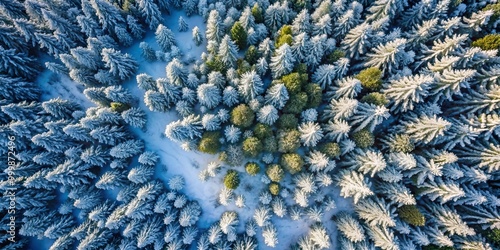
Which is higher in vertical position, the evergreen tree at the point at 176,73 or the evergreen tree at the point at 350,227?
the evergreen tree at the point at 176,73

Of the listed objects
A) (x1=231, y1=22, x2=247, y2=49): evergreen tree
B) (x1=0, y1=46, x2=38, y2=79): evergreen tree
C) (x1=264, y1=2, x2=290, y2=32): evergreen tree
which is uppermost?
(x1=0, y1=46, x2=38, y2=79): evergreen tree

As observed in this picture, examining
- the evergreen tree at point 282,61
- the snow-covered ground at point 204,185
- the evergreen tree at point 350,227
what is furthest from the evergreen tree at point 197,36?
the evergreen tree at point 350,227

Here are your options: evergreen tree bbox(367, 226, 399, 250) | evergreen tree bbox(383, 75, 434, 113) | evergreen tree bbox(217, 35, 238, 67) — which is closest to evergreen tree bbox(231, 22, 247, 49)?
evergreen tree bbox(217, 35, 238, 67)

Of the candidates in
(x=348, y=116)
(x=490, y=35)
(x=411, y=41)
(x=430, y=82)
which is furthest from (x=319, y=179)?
(x=490, y=35)

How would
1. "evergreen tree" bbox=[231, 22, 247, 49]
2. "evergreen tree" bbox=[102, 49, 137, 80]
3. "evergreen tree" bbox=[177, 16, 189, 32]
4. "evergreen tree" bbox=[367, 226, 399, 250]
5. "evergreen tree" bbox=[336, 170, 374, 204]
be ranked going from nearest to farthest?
"evergreen tree" bbox=[336, 170, 374, 204], "evergreen tree" bbox=[367, 226, 399, 250], "evergreen tree" bbox=[102, 49, 137, 80], "evergreen tree" bbox=[231, 22, 247, 49], "evergreen tree" bbox=[177, 16, 189, 32]

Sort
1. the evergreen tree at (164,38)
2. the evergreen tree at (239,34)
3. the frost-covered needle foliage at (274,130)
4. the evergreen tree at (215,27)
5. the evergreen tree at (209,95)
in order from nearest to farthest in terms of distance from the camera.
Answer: the frost-covered needle foliage at (274,130), the evergreen tree at (209,95), the evergreen tree at (239,34), the evergreen tree at (215,27), the evergreen tree at (164,38)

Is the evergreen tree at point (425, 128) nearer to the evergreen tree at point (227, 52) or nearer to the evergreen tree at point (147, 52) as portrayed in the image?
the evergreen tree at point (227, 52)

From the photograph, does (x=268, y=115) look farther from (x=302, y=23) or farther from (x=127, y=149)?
(x=127, y=149)

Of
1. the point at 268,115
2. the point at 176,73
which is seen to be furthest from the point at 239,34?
the point at 268,115

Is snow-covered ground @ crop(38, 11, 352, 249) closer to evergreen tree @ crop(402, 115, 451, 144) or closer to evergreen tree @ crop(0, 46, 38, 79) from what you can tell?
evergreen tree @ crop(402, 115, 451, 144)
